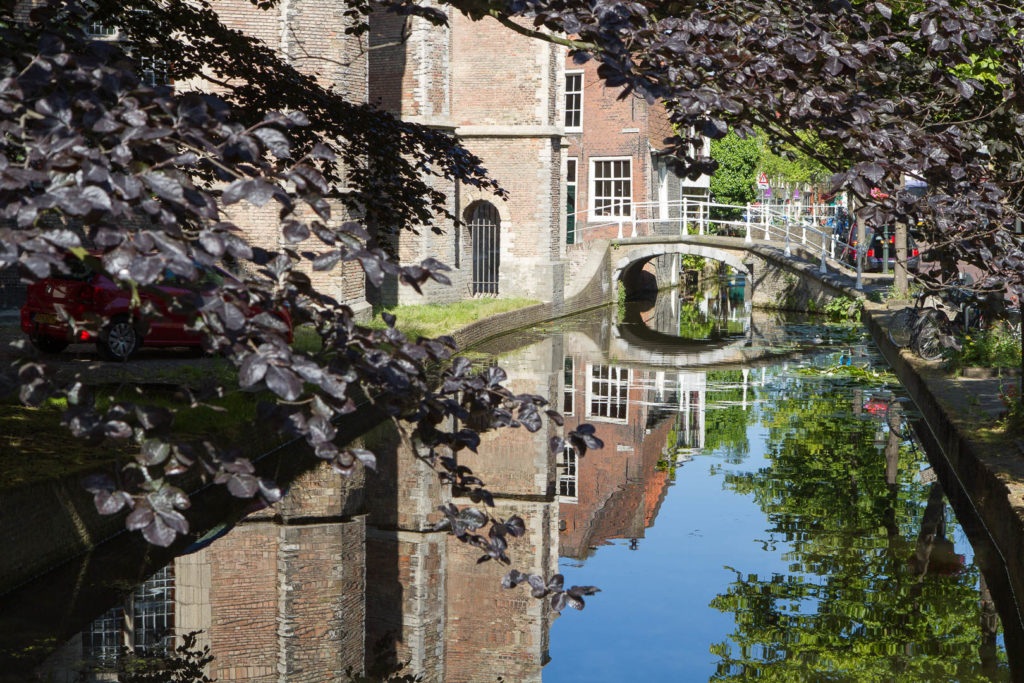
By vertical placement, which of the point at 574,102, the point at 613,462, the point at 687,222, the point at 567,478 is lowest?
the point at 567,478

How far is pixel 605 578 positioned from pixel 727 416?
6796 mm

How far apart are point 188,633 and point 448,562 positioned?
2.45m

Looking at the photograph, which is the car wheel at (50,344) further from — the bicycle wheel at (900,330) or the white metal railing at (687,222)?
the white metal railing at (687,222)

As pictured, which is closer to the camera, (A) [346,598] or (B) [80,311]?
(A) [346,598]

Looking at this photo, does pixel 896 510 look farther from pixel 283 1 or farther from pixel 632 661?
pixel 283 1

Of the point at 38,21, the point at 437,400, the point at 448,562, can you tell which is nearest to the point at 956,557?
the point at 448,562

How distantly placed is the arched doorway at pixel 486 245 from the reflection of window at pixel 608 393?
32.0 feet

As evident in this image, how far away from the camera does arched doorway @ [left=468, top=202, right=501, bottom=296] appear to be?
2830 cm

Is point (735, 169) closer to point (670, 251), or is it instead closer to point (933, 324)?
point (670, 251)

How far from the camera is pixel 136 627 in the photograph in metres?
6.53

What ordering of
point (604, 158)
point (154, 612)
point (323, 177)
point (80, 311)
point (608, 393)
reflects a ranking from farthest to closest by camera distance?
1. point (604, 158)
2. point (608, 393)
3. point (80, 311)
4. point (154, 612)
5. point (323, 177)

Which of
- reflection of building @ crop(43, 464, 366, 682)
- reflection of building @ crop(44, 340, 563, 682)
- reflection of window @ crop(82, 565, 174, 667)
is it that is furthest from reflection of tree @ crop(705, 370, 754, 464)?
reflection of window @ crop(82, 565, 174, 667)

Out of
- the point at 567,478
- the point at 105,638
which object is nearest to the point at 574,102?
the point at 567,478

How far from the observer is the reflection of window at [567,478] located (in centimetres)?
1044
